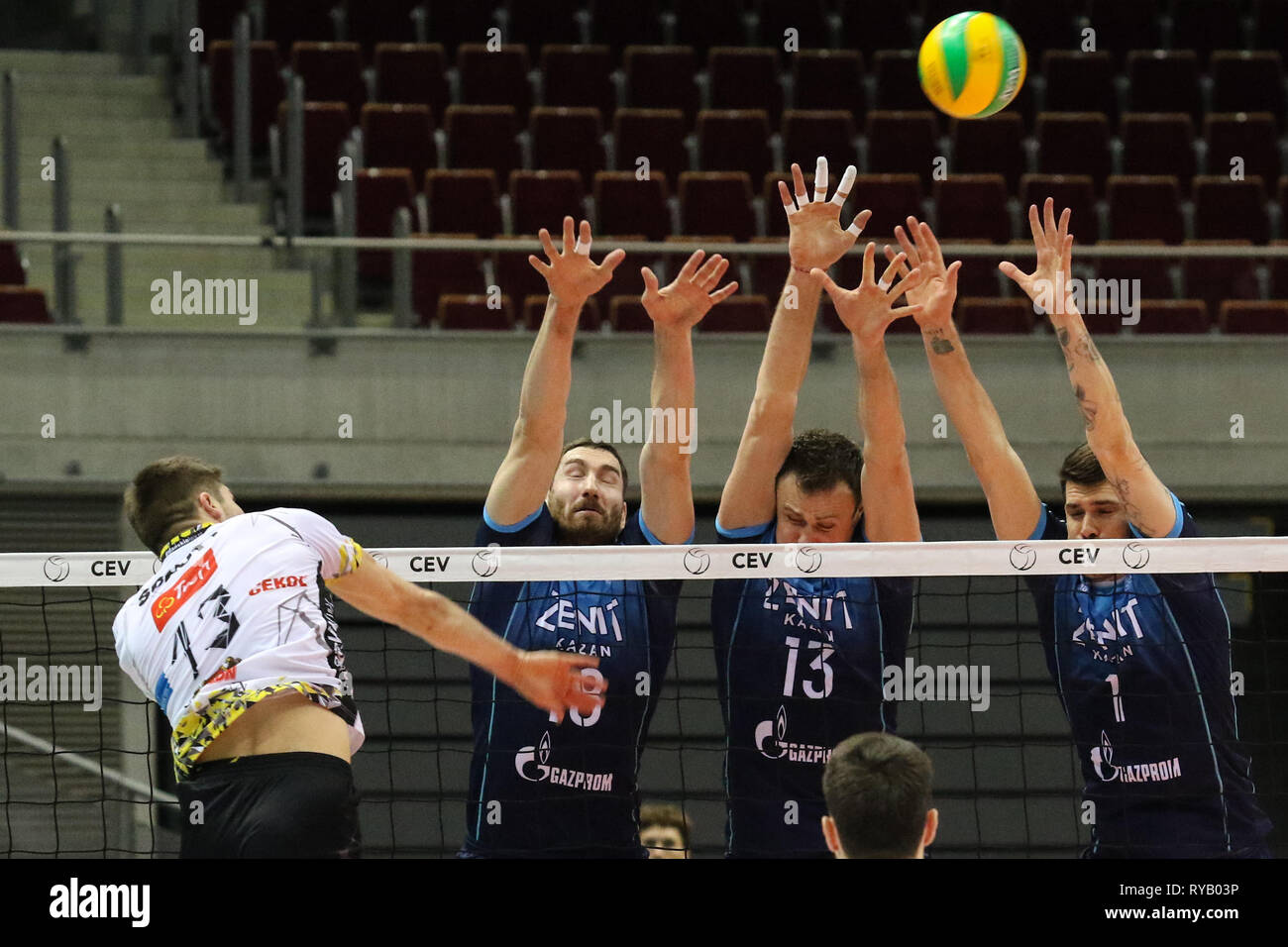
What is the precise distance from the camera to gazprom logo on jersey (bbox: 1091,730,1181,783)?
16.4 ft

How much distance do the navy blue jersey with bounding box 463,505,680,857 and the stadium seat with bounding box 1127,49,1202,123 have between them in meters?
9.56

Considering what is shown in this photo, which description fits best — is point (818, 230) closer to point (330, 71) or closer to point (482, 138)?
point (482, 138)

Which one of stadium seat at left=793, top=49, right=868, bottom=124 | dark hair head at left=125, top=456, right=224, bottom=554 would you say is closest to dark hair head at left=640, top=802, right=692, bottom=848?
dark hair head at left=125, top=456, right=224, bottom=554

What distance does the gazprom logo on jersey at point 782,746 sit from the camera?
5.04 meters

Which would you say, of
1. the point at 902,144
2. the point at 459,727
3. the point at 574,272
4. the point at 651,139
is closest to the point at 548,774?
the point at 574,272

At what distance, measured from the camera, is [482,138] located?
11.9 meters

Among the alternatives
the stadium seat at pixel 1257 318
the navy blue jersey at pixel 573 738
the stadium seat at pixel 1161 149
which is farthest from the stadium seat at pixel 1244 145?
the navy blue jersey at pixel 573 738

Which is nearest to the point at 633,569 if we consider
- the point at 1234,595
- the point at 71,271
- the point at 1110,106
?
the point at 71,271

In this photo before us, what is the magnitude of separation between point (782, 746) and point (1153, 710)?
1139 millimetres

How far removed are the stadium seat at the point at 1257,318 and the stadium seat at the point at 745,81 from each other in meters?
4.00

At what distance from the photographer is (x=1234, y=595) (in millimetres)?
10891

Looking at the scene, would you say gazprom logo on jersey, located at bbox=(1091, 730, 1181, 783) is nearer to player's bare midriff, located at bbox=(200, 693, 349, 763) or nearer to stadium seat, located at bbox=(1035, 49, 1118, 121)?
player's bare midriff, located at bbox=(200, 693, 349, 763)

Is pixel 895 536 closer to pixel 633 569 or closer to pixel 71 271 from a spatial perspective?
pixel 633 569
